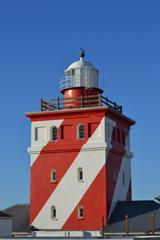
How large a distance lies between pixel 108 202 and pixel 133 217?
1.88m

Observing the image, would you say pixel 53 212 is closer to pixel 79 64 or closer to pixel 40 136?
pixel 40 136

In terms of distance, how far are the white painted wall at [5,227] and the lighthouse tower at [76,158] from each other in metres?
3.18

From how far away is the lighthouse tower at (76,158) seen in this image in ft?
128

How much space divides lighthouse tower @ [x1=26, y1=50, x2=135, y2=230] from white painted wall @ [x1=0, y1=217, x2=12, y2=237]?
10.4 feet

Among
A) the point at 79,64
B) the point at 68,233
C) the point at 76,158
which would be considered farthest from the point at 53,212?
the point at 79,64

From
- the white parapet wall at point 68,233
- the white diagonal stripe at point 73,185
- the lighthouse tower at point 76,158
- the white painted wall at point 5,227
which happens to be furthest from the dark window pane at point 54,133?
the white painted wall at point 5,227

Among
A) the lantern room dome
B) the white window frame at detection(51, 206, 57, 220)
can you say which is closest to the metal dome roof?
the lantern room dome

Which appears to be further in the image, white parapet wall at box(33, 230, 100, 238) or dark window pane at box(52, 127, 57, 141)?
dark window pane at box(52, 127, 57, 141)

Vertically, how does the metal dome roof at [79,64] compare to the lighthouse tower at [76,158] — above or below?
above

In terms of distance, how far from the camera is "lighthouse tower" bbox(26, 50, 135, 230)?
39.1 metres

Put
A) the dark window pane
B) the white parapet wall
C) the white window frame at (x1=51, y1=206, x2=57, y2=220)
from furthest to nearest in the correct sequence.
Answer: the dark window pane < the white window frame at (x1=51, y1=206, x2=57, y2=220) < the white parapet wall

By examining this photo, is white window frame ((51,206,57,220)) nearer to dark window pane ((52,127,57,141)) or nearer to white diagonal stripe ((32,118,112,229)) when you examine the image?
white diagonal stripe ((32,118,112,229))

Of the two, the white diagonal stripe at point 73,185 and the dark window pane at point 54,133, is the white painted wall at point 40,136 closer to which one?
the dark window pane at point 54,133

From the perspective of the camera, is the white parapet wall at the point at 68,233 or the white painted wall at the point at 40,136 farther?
the white painted wall at the point at 40,136
